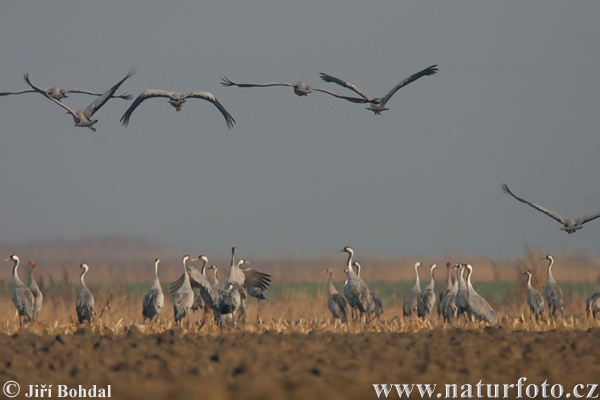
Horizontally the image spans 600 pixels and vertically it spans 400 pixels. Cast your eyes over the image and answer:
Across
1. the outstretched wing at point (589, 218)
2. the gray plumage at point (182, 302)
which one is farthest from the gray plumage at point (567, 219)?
the gray plumage at point (182, 302)

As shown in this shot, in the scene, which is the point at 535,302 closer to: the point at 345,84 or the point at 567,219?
the point at 567,219

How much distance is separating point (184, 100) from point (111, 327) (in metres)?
4.10

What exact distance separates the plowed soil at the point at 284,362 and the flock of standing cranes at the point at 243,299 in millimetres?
4570

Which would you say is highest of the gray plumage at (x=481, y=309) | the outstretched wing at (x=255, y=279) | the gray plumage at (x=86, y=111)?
the gray plumage at (x=86, y=111)

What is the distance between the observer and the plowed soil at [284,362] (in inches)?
383

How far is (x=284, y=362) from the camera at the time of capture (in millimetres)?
11828

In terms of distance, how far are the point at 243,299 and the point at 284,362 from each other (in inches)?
352

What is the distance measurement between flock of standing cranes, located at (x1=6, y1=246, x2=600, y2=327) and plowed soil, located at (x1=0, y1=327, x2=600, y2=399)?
457 cm

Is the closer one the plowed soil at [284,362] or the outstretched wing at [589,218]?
the plowed soil at [284,362]

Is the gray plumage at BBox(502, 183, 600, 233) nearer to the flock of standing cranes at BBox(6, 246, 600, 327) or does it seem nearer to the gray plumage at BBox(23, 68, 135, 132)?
the flock of standing cranes at BBox(6, 246, 600, 327)

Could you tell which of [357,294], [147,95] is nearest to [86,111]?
[147,95]

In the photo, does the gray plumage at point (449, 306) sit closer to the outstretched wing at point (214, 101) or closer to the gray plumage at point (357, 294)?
the gray plumage at point (357, 294)

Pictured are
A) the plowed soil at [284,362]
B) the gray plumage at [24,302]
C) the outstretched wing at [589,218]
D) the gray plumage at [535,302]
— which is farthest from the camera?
the outstretched wing at [589,218]

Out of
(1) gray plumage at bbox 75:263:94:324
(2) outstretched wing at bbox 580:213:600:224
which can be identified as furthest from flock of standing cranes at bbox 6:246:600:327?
(2) outstretched wing at bbox 580:213:600:224
